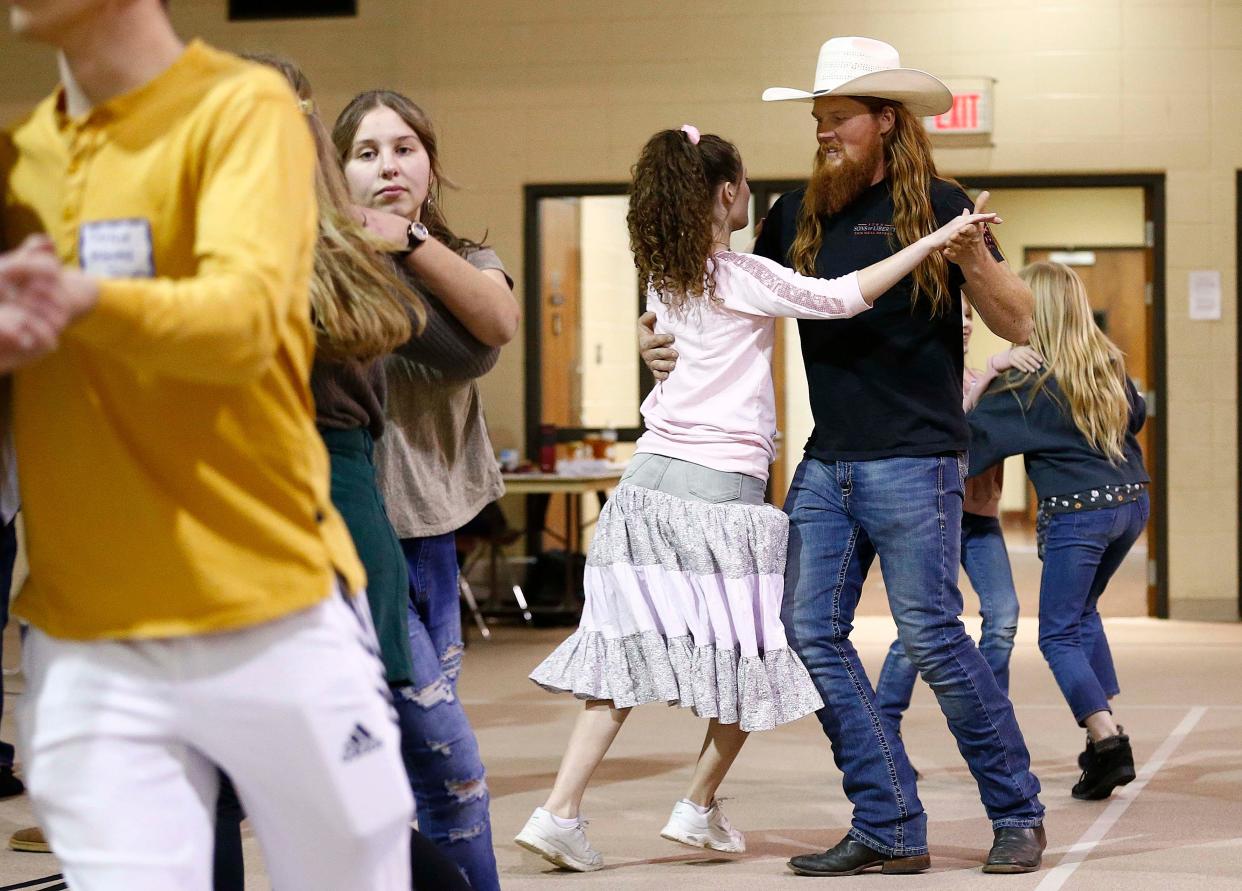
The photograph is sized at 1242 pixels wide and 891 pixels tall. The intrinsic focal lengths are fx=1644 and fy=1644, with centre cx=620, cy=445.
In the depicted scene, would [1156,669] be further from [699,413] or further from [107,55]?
[107,55]

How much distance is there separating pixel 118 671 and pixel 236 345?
332 mm

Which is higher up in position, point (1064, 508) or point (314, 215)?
point (314, 215)

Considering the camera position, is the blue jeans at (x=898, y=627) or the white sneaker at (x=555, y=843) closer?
the blue jeans at (x=898, y=627)

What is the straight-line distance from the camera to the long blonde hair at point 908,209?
11.2 ft

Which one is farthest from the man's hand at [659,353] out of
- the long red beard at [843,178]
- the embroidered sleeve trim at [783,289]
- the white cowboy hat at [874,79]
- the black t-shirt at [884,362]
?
the white cowboy hat at [874,79]

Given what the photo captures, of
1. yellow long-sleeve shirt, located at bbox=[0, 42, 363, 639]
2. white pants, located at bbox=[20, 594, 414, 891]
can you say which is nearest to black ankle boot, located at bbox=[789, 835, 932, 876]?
white pants, located at bbox=[20, 594, 414, 891]

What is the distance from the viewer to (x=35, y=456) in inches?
58.4

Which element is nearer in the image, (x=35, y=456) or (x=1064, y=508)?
(x=35, y=456)

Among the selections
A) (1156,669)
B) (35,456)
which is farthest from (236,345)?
(1156,669)

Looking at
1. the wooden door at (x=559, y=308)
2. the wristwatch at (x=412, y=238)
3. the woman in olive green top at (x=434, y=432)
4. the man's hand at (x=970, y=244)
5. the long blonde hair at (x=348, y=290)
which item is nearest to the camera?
the long blonde hair at (x=348, y=290)

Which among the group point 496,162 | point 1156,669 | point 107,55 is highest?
point 496,162

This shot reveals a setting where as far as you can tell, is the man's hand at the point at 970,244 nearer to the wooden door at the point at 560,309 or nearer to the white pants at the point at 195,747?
the white pants at the point at 195,747

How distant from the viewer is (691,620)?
11.9 feet

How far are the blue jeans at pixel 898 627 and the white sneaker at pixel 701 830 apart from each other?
368 mm
